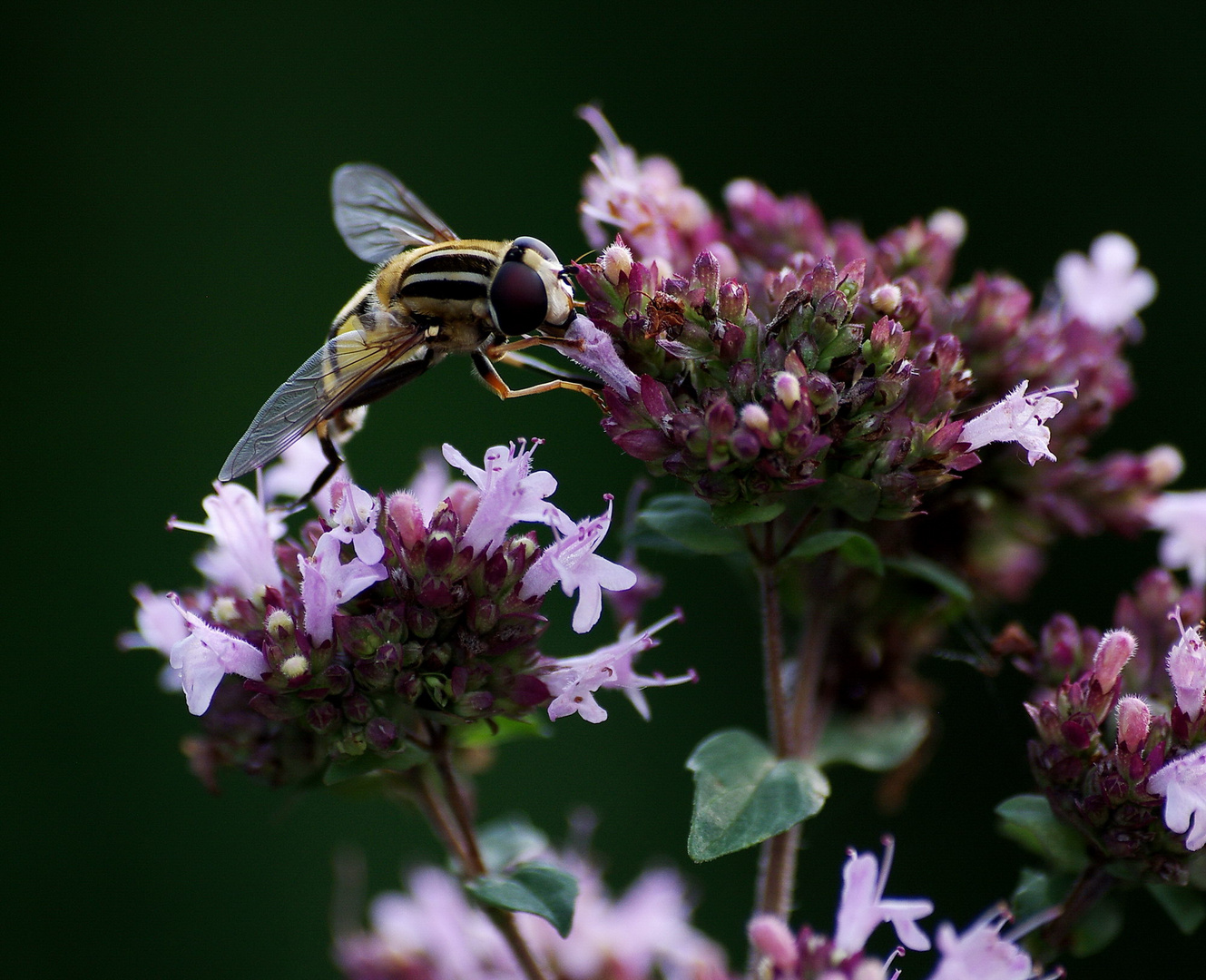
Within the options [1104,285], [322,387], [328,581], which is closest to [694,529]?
[328,581]

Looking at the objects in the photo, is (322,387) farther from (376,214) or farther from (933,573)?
(933,573)

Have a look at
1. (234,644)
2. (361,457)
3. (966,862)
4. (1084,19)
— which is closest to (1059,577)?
(966,862)

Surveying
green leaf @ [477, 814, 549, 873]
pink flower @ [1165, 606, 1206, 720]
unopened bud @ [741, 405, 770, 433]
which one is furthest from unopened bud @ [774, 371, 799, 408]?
green leaf @ [477, 814, 549, 873]

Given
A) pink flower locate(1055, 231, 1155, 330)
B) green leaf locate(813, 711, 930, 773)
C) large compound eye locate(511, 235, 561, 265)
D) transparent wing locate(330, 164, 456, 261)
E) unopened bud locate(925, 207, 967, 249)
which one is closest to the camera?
large compound eye locate(511, 235, 561, 265)

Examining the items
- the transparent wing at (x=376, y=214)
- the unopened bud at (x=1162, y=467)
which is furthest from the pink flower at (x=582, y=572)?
the unopened bud at (x=1162, y=467)

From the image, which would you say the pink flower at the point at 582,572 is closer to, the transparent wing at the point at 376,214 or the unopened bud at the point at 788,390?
the unopened bud at the point at 788,390

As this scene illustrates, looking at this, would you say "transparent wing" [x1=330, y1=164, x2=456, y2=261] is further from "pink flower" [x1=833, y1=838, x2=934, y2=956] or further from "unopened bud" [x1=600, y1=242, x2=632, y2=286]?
"pink flower" [x1=833, y1=838, x2=934, y2=956]
